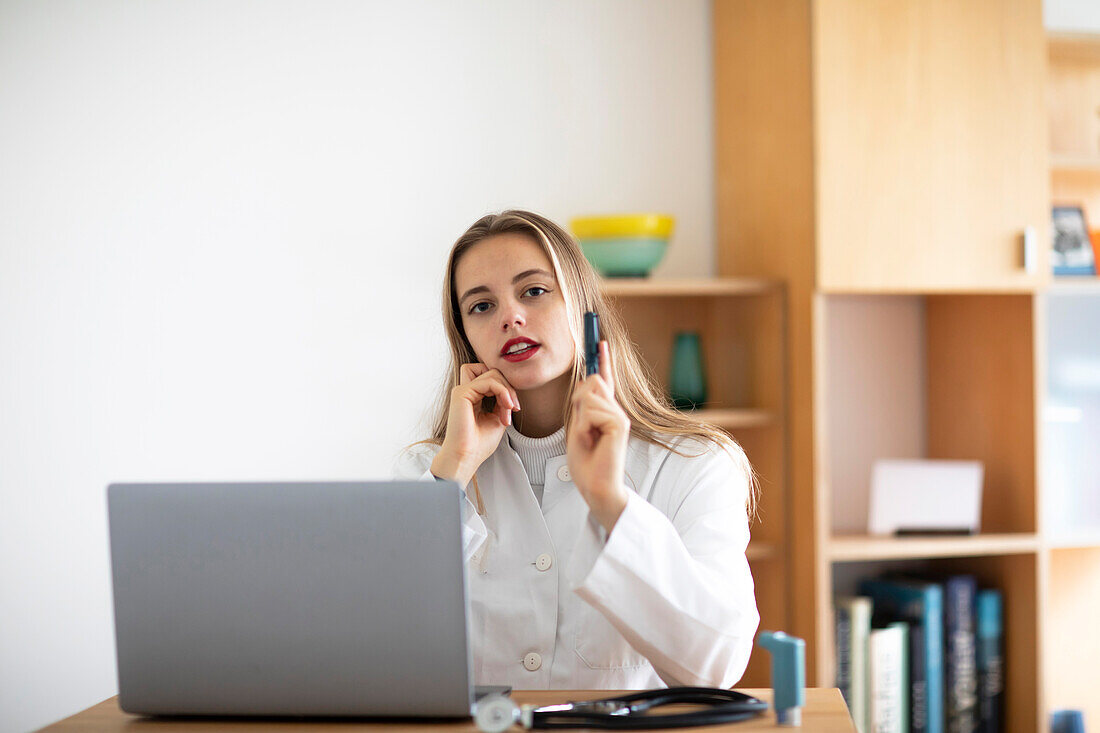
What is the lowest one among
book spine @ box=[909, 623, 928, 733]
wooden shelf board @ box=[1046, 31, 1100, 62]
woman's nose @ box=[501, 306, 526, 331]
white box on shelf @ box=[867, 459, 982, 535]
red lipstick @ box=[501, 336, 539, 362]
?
book spine @ box=[909, 623, 928, 733]

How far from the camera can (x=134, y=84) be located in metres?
2.52

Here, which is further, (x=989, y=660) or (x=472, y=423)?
(x=989, y=660)

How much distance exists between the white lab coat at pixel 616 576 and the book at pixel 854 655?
1074 mm

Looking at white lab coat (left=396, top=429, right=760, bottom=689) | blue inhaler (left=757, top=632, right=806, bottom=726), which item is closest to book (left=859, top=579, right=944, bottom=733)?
white lab coat (left=396, top=429, right=760, bottom=689)

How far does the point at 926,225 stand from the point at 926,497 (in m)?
0.69

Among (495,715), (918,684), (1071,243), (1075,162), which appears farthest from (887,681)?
(495,715)

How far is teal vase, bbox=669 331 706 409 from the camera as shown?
100 inches

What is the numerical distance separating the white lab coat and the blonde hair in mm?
26

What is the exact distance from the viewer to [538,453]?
64.9 inches

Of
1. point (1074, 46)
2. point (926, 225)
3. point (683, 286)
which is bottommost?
point (683, 286)

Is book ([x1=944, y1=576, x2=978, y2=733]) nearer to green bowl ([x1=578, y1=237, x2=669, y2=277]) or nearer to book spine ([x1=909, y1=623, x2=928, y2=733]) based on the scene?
book spine ([x1=909, y1=623, x2=928, y2=733])

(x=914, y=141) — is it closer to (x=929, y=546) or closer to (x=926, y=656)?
(x=929, y=546)

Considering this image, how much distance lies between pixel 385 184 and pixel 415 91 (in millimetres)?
261

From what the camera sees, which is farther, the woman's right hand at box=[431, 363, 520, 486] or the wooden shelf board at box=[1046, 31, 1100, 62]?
the wooden shelf board at box=[1046, 31, 1100, 62]
